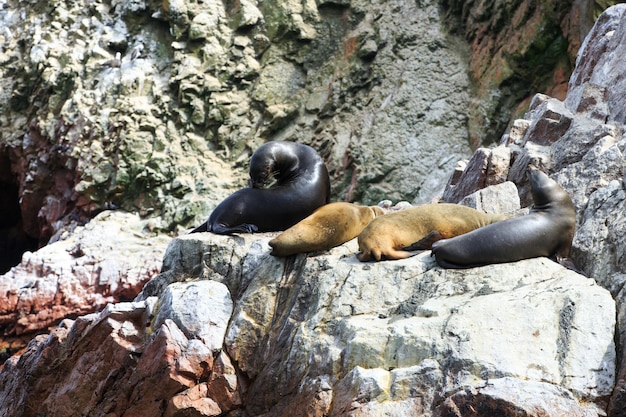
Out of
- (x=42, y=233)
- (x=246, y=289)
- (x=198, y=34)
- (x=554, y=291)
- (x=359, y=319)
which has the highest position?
(x=554, y=291)

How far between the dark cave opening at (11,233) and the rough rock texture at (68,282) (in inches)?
244

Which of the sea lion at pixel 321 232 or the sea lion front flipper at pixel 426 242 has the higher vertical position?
the sea lion front flipper at pixel 426 242

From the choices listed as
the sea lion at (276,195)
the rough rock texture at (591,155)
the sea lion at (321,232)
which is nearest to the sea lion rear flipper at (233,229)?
the sea lion at (276,195)

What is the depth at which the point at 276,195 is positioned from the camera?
330 inches

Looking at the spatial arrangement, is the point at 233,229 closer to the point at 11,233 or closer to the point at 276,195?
the point at 276,195

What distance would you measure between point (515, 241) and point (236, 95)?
11.1 meters

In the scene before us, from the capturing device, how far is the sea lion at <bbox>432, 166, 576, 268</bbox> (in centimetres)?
622

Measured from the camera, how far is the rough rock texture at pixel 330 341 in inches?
203

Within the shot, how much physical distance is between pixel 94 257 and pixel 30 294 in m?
1.19

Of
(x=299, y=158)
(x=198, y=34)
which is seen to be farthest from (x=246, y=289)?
(x=198, y=34)

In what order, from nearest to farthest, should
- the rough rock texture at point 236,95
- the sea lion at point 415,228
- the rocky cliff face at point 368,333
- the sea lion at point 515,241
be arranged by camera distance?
the rocky cliff face at point 368,333 → the sea lion at point 515,241 → the sea lion at point 415,228 → the rough rock texture at point 236,95

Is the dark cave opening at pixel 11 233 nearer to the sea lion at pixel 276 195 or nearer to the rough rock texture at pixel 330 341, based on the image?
the sea lion at pixel 276 195

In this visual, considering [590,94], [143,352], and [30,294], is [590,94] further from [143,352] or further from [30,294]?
[30,294]

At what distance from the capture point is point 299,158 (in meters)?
8.84
